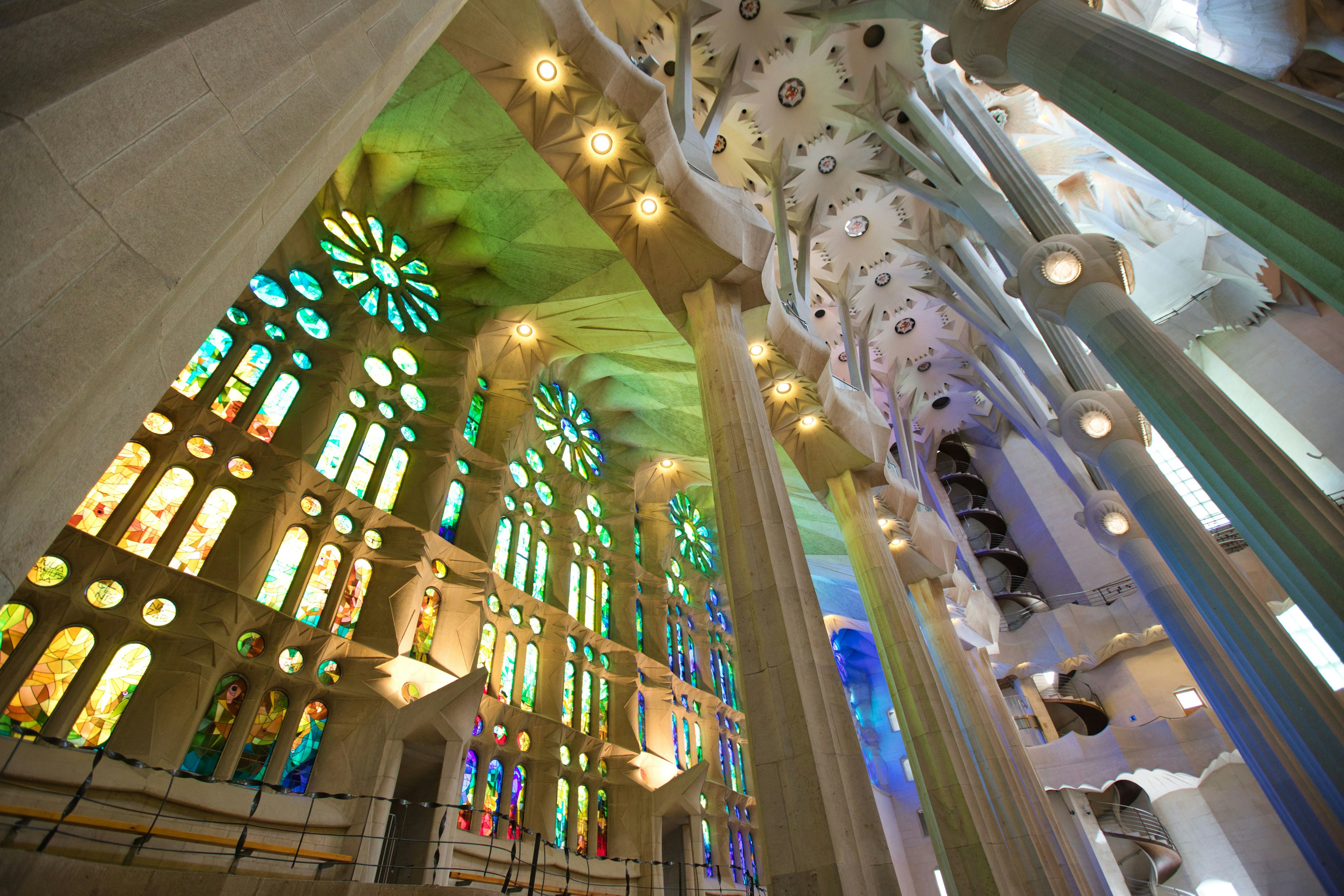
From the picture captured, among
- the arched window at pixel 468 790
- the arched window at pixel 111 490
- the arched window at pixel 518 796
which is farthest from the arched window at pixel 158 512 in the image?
the arched window at pixel 518 796

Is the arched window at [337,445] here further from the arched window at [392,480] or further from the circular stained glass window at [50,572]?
the circular stained glass window at [50,572]

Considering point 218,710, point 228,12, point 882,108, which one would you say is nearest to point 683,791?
point 218,710

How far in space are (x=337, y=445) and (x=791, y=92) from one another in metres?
11.9

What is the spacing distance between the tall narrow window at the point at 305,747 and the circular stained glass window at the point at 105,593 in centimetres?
258

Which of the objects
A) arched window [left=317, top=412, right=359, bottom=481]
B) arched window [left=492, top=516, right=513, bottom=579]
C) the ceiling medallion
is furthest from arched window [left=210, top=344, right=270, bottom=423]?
the ceiling medallion

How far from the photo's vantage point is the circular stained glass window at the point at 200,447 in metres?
8.45

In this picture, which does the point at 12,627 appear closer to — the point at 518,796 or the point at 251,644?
the point at 251,644

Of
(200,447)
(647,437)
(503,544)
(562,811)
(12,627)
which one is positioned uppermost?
(647,437)

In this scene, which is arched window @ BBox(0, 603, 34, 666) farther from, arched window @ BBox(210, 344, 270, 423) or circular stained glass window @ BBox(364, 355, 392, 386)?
circular stained glass window @ BBox(364, 355, 392, 386)

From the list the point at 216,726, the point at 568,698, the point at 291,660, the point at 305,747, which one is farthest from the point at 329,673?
the point at 568,698

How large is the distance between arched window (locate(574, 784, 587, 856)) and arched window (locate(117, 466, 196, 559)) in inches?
322

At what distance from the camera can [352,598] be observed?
9.69m

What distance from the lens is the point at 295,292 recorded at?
10664 mm

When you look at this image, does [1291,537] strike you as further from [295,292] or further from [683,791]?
[295,292]
